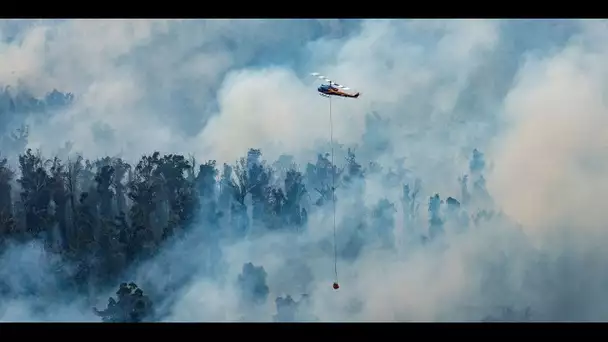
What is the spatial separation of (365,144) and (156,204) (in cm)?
109

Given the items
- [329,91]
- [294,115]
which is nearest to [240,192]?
[294,115]

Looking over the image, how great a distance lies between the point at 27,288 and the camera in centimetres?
330

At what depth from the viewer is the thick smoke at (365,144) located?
3271 mm

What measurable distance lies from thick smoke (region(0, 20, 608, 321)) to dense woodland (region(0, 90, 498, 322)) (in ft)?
0.07

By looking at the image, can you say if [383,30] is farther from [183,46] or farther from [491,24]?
[183,46]

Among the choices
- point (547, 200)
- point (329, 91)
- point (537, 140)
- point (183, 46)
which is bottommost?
point (547, 200)

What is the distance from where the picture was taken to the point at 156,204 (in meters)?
3.35

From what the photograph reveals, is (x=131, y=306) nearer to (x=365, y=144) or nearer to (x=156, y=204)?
(x=156, y=204)

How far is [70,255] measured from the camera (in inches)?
130

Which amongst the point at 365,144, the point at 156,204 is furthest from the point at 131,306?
the point at 365,144

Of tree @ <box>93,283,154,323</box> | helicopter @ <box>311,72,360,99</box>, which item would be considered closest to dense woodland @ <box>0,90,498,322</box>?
tree @ <box>93,283,154,323</box>

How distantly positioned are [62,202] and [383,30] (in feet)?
5.95

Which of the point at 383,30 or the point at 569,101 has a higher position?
the point at 383,30

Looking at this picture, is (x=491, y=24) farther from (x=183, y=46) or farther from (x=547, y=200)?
(x=183, y=46)
